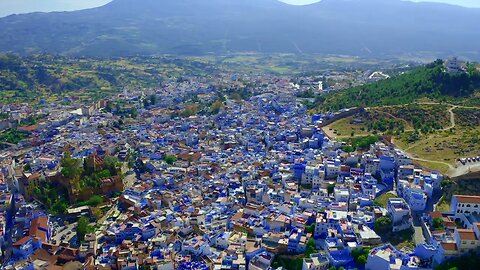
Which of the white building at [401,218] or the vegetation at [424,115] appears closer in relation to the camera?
the white building at [401,218]

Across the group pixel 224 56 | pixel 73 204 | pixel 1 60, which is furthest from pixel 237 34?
pixel 73 204

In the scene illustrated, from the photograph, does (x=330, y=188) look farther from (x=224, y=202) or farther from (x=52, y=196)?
(x=52, y=196)

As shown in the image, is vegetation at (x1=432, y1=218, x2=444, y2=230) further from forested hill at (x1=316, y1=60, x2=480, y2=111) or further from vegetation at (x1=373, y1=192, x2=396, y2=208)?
forested hill at (x1=316, y1=60, x2=480, y2=111)

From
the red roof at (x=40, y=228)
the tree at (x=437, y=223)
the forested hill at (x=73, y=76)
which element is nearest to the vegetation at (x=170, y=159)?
the red roof at (x=40, y=228)

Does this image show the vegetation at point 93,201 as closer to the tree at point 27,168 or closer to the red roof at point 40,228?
the red roof at point 40,228

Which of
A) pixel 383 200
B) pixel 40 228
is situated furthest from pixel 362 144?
pixel 40 228

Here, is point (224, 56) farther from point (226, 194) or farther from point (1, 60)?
point (226, 194)
